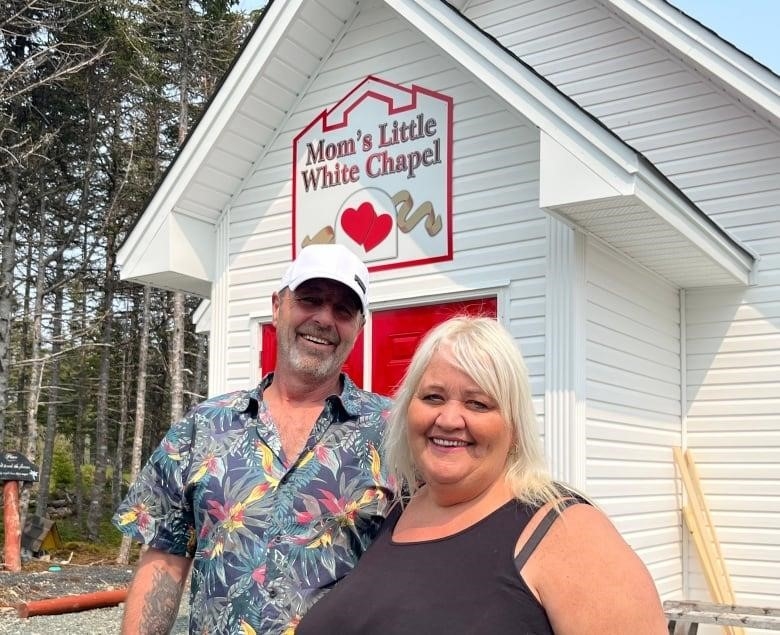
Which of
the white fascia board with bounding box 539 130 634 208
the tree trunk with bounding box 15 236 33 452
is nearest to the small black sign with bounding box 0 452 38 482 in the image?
the tree trunk with bounding box 15 236 33 452

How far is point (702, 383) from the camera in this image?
7.14 metres

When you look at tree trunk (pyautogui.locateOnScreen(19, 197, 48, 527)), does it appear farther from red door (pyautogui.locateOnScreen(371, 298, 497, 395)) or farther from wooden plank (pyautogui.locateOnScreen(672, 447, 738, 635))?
wooden plank (pyautogui.locateOnScreen(672, 447, 738, 635))

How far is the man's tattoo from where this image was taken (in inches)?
97.9

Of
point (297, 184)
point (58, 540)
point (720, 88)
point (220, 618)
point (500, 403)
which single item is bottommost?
point (58, 540)

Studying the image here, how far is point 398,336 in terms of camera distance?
22.3ft

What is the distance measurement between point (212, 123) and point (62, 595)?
22.9ft

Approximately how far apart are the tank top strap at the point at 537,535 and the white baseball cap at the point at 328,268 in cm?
97

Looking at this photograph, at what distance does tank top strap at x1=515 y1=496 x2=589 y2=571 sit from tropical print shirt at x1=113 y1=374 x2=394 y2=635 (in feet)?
2.15

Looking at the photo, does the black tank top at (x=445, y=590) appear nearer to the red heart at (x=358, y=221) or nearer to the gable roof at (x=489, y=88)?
the gable roof at (x=489, y=88)

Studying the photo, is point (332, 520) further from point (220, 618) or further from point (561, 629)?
point (561, 629)

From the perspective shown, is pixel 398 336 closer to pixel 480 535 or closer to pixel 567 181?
pixel 567 181

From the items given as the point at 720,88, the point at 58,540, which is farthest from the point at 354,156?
the point at 58,540

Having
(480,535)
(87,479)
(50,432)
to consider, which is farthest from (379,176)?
(87,479)

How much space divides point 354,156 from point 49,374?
89.9 feet
